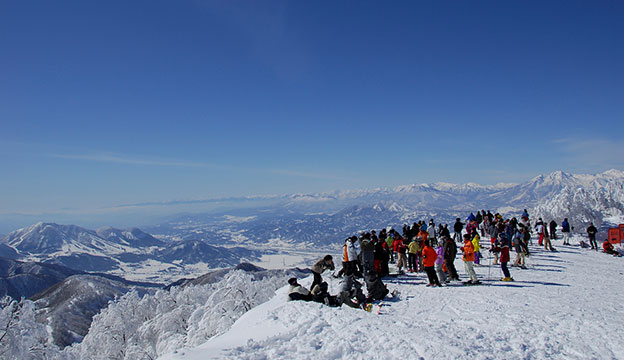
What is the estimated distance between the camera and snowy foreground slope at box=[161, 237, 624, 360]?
7.75 metres

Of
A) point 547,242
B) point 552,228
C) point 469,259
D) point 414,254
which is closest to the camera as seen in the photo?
point 469,259

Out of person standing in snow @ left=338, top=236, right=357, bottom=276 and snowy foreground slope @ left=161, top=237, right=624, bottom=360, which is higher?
person standing in snow @ left=338, top=236, right=357, bottom=276

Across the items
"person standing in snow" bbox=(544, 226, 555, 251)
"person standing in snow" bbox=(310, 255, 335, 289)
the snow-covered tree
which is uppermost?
"person standing in snow" bbox=(310, 255, 335, 289)

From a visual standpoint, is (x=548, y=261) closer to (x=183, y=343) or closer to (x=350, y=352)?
(x=350, y=352)

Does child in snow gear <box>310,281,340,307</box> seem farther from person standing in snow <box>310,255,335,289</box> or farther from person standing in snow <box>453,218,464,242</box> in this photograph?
person standing in snow <box>453,218,464,242</box>

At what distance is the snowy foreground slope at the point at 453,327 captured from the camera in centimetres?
775

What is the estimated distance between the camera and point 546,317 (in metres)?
10.0

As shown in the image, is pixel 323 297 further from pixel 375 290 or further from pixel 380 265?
pixel 380 265

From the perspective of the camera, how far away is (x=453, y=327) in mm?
9594

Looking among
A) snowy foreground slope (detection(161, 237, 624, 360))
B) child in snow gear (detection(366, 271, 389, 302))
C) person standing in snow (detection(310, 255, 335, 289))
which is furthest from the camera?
person standing in snow (detection(310, 255, 335, 289))

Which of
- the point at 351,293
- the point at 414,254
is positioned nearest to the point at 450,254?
the point at 414,254

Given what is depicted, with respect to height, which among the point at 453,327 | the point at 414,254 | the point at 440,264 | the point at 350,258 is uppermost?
the point at 350,258

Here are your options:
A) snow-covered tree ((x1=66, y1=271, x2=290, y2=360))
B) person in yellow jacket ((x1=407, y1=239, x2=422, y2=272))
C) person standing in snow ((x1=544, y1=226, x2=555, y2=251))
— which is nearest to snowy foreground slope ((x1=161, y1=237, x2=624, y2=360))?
person in yellow jacket ((x1=407, y1=239, x2=422, y2=272))

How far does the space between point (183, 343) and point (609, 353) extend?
21.8 m
